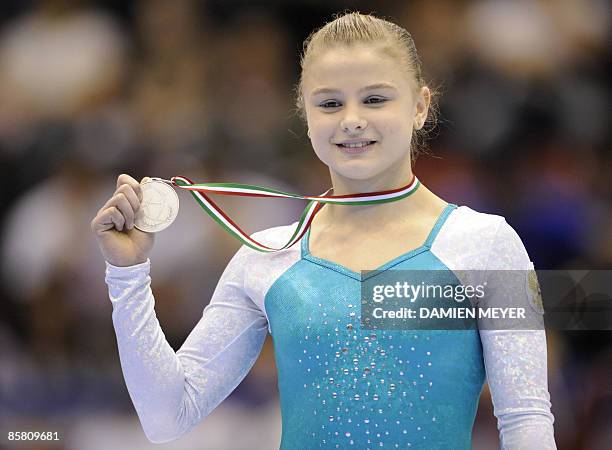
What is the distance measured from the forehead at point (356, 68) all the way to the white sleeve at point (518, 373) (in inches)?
16.6

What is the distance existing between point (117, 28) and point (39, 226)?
0.97 meters

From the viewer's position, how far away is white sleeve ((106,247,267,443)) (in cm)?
188

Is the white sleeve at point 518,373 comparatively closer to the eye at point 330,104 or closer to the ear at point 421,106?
the ear at point 421,106

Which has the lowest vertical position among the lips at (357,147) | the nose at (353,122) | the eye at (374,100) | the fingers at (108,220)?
the fingers at (108,220)

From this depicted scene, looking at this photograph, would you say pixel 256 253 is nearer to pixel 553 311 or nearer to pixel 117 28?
pixel 553 311

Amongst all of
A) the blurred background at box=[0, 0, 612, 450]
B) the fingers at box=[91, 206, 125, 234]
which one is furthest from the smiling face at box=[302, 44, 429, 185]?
the blurred background at box=[0, 0, 612, 450]

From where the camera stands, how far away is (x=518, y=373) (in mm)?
1730

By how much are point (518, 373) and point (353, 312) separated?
0.35m

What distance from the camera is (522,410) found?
67.3 inches

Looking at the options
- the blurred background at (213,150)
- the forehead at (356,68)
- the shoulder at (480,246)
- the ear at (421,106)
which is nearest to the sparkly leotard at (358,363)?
the shoulder at (480,246)

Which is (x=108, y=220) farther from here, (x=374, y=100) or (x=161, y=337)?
(x=374, y=100)

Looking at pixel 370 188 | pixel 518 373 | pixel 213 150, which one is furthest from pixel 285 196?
pixel 213 150

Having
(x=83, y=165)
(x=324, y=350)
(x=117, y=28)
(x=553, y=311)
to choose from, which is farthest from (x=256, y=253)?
(x=117, y=28)

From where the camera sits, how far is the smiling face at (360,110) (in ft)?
6.19
